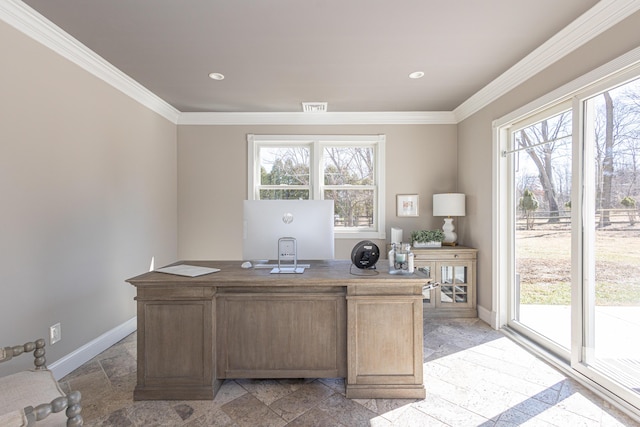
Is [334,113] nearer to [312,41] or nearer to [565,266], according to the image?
[312,41]

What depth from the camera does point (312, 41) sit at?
2.36 meters

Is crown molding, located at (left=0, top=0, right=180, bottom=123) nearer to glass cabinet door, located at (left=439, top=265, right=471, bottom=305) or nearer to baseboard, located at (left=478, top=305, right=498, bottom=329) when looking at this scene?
glass cabinet door, located at (left=439, top=265, right=471, bottom=305)

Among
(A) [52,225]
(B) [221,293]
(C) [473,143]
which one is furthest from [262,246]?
(C) [473,143]

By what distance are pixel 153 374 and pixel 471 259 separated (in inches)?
Result: 133

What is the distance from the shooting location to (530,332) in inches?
115

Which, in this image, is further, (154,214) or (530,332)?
(154,214)

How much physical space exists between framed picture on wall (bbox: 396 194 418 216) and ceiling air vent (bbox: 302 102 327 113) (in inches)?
62.8

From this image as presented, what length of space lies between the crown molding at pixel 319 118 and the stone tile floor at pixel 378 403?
9.86 feet

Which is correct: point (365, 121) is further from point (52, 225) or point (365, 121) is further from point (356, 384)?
point (52, 225)

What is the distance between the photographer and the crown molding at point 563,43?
1.88 meters

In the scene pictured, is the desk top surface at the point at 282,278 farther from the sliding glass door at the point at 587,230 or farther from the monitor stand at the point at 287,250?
the sliding glass door at the point at 587,230

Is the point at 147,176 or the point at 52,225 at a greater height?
the point at 147,176

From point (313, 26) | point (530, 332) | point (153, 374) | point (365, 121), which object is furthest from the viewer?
point (365, 121)

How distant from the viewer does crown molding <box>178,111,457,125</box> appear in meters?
4.09
